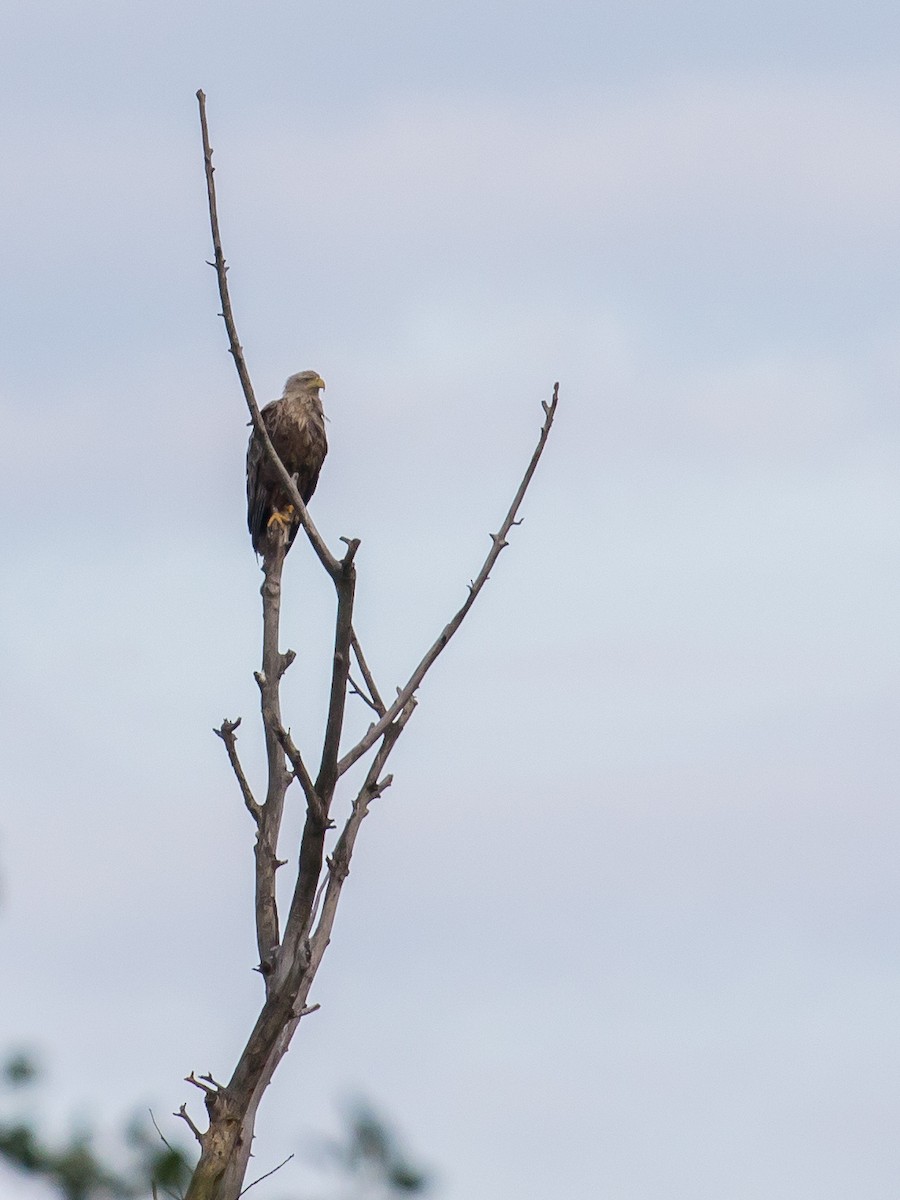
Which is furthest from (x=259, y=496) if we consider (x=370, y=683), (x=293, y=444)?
(x=370, y=683)

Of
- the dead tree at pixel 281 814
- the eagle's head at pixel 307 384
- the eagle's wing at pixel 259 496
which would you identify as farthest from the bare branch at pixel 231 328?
the eagle's head at pixel 307 384

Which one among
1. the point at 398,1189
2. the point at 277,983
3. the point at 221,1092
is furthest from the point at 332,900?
the point at 398,1189

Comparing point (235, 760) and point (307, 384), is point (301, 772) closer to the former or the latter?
point (235, 760)

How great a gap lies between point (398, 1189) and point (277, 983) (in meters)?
5.12

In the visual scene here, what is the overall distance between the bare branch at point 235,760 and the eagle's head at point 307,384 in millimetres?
6136

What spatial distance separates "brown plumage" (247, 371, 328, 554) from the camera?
42.0ft

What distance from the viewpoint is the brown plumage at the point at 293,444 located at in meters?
12.8

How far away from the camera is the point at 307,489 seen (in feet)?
44.7

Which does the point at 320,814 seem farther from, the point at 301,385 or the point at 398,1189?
the point at 301,385

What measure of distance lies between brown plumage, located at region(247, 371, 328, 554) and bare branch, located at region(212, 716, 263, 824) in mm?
4702

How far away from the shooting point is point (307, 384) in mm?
13945

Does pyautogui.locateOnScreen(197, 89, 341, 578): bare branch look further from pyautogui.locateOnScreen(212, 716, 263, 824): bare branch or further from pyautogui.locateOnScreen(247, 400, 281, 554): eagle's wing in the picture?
pyautogui.locateOnScreen(247, 400, 281, 554): eagle's wing

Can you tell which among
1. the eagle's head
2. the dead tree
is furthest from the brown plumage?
the dead tree

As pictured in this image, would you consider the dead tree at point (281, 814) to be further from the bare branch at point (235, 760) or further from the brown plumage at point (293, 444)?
the brown plumage at point (293, 444)
